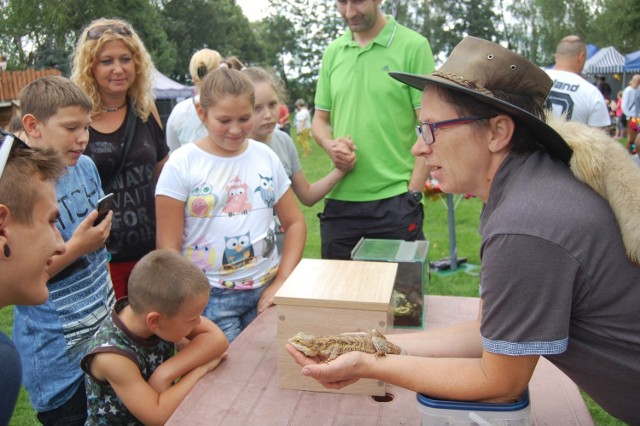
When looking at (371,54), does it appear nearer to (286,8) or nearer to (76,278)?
(76,278)

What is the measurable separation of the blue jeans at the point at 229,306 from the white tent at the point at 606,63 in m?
27.7

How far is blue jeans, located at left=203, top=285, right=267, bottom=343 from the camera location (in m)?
2.68

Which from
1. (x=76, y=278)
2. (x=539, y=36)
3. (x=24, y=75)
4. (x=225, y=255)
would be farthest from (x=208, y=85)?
(x=539, y=36)

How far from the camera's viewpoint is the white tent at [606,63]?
2673 centimetres

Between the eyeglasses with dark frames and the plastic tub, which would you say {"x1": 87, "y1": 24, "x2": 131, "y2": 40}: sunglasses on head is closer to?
the eyeglasses with dark frames

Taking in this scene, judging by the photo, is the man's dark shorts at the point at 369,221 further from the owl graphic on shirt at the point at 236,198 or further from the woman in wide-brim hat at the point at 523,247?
the woman in wide-brim hat at the point at 523,247

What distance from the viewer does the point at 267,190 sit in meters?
2.81

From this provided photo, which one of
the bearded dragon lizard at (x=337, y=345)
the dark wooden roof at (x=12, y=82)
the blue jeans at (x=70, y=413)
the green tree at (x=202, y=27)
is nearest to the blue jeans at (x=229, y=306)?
the blue jeans at (x=70, y=413)

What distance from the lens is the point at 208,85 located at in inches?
109

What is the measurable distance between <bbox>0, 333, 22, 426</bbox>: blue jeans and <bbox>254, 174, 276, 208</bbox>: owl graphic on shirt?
147cm

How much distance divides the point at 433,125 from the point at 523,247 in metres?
0.48

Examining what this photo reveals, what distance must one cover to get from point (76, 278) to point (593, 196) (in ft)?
6.00

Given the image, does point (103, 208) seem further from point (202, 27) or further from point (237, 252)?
point (202, 27)

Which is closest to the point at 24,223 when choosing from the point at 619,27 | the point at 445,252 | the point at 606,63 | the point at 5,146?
the point at 5,146
